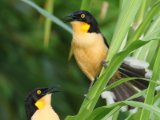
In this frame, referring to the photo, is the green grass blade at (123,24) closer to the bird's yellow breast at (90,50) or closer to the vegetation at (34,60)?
the bird's yellow breast at (90,50)

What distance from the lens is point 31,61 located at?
7711 millimetres

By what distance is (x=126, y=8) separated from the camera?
9.45ft

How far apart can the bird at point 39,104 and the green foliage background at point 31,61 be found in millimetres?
3773

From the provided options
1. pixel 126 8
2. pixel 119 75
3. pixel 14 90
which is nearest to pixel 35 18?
pixel 14 90

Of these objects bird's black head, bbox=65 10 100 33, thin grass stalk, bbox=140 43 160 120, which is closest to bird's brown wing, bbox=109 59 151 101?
bird's black head, bbox=65 10 100 33

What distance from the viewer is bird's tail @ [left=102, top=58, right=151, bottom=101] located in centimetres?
325

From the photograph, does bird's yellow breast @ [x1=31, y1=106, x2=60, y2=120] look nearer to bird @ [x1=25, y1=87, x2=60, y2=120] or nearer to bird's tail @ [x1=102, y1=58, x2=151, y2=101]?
bird @ [x1=25, y1=87, x2=60, y2=120]

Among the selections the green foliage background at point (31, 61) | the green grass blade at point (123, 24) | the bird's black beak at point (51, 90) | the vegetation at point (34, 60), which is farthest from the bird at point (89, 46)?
the green foliage background at point (31, 61)

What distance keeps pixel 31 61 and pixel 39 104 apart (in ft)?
14.2

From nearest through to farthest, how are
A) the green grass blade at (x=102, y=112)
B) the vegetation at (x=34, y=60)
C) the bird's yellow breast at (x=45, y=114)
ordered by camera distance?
the green grass blade at (x=102, y=112) < the bird's yellow breast at (x=45, y=114) < the vegetation at (x=34, y=60)

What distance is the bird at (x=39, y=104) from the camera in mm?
3276

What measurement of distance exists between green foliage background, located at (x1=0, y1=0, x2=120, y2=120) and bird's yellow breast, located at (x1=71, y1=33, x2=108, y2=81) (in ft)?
11.6

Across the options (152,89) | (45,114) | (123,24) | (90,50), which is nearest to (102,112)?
(152,89)

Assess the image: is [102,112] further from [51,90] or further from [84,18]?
[84,18]
